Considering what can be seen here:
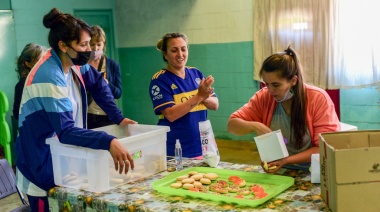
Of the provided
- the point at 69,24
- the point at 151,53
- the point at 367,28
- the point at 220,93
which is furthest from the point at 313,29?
the point at 69,24

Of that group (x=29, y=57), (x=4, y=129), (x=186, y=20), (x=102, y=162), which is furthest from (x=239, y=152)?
(x=102, y=162)

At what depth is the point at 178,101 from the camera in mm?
3037

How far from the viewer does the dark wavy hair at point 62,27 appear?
220 centimetres

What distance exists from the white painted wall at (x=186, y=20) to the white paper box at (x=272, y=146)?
12.1 feet

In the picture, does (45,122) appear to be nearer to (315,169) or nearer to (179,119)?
(179,119)

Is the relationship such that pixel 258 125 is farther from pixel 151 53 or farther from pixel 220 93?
pixel 151 53

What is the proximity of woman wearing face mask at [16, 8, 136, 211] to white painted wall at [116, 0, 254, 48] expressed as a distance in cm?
373

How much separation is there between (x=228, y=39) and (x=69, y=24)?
3948 millimetres

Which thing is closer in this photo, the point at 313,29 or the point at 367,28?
the point at 367,28

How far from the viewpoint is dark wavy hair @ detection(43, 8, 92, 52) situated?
86.7 inches

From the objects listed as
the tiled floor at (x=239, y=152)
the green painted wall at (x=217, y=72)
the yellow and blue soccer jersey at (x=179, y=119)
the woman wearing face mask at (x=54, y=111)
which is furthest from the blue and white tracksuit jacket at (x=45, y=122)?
the green painted wall at (x=217, y=72)

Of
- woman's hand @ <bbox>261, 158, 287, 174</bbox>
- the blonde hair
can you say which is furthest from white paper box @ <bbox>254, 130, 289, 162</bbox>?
the blonde hair

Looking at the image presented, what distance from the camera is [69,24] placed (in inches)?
86.8

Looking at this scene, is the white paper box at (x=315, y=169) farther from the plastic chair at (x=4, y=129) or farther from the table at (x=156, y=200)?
the plastic chair at (x=4, y=129)
